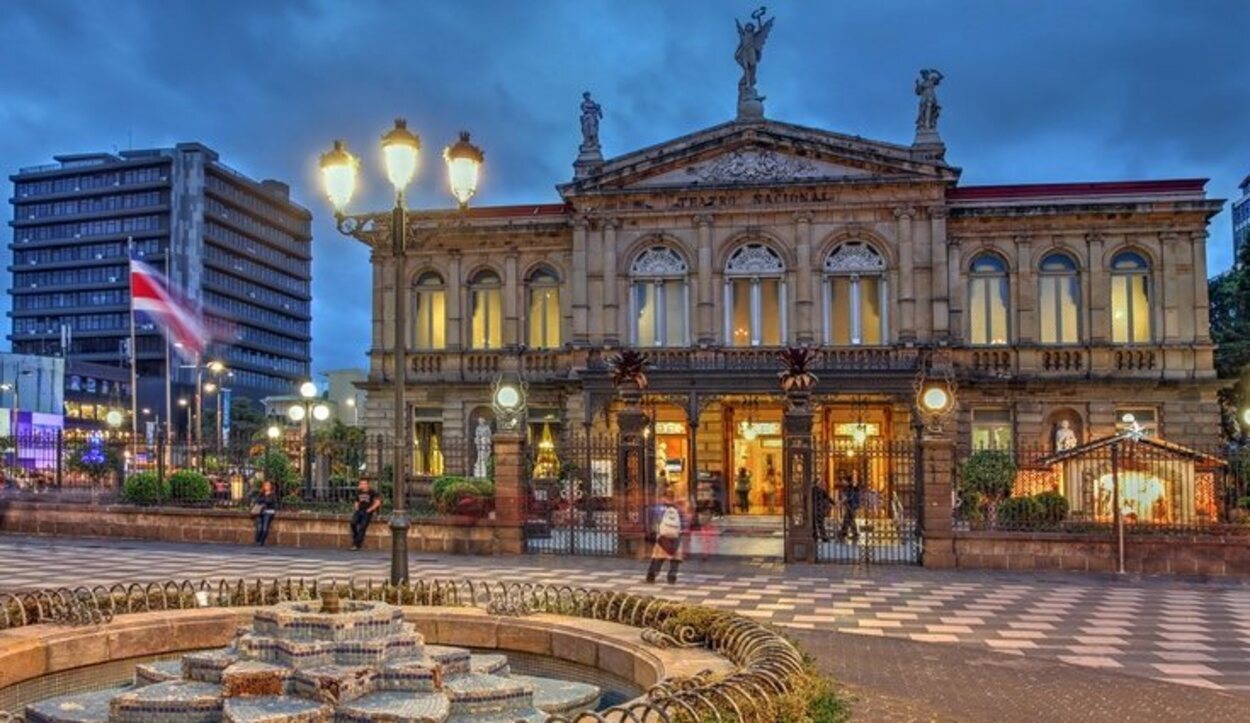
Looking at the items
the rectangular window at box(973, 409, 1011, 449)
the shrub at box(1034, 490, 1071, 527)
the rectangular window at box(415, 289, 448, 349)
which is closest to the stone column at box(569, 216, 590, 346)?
the rectangular window at box(415, 289, 448, 349)

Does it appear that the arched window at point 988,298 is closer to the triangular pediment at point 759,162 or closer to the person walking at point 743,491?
the triangular pediment at point 759,162

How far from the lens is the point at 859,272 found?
127 feet

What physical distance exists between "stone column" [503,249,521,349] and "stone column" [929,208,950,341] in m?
14.8

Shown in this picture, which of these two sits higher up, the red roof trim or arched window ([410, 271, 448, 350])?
the red roof trim

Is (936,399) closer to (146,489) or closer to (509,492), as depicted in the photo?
(509,492)

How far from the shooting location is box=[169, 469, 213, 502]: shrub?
28422 millimetres

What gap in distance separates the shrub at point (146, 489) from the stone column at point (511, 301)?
15.2 m

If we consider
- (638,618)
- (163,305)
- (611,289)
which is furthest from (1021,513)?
(163,305)

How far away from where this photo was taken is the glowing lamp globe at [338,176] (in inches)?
540

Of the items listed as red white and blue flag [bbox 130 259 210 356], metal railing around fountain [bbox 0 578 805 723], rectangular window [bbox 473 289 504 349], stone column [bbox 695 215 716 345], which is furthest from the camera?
rectangular window [bbox 473 289 504 349]

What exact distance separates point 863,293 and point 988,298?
4358 mm

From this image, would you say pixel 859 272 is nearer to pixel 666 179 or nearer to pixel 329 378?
pixel 666 179

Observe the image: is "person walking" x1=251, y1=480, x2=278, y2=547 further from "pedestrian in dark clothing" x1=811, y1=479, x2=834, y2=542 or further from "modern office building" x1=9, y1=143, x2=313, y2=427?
"modern office building" x1=9, y1=143, x2=313, y2=427

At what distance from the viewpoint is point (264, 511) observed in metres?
25.9
